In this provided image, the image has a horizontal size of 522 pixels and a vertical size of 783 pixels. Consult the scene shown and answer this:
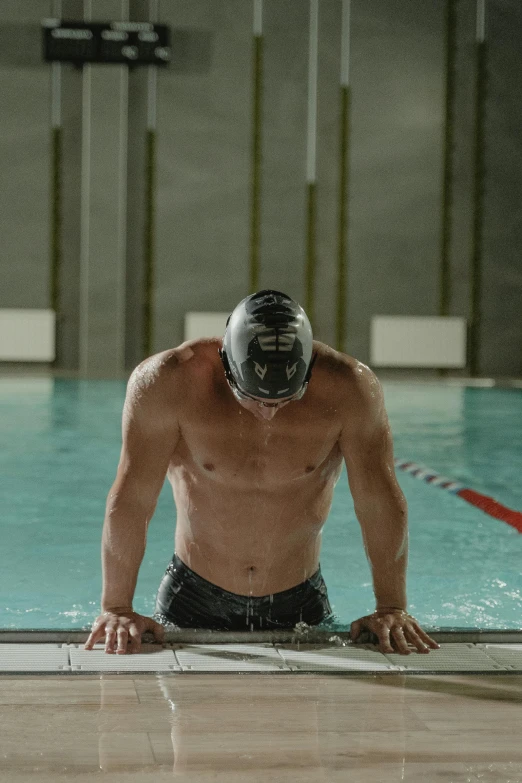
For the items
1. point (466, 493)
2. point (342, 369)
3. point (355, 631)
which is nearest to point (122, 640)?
point (355, 631)

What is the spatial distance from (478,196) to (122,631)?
15722 mm

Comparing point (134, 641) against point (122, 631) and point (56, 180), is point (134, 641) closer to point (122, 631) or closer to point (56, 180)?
point (122, 631)

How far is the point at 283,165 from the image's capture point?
1723 centimetres

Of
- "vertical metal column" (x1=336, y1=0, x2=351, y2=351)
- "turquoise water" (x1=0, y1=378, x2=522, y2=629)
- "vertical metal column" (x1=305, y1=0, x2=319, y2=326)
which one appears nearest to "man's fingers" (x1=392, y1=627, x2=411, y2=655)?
"turquoise water" (x1=0, y1=378, x2=522, y2=629)

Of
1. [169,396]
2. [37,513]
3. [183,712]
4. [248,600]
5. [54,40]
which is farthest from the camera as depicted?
[54,40]

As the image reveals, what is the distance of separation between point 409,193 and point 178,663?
15.5 metres

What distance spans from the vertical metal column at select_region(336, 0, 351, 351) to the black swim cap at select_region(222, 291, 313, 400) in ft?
47.4

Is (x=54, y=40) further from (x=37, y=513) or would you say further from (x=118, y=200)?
(x=37, y=513)

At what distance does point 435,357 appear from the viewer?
57.4 feet

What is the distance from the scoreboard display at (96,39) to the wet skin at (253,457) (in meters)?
14.5

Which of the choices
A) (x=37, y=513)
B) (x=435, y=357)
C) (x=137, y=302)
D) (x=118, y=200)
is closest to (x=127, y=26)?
(x=118, y=200)

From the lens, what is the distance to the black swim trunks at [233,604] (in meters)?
3.43

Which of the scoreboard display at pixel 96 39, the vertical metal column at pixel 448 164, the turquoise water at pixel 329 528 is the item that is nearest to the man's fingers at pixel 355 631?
the turquoise water at pixel 329 528

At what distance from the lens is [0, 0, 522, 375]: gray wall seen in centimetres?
1697
